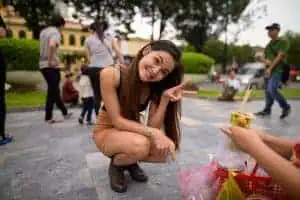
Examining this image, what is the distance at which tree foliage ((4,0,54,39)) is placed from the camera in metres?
17.5

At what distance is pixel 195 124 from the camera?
4965 mm

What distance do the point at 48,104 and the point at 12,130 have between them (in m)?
0.77

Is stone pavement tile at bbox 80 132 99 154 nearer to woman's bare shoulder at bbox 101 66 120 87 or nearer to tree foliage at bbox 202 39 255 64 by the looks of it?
woman's bare shoulder at bbox 101 66 120 87

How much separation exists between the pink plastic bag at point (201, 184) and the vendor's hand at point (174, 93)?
0.59 m

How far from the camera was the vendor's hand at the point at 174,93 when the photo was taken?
81.6 inches

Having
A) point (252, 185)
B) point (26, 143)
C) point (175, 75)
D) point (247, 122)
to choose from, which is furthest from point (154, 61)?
point (26, 143)

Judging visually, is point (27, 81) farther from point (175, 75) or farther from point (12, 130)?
point (175, 75)

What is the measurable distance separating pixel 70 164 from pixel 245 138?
78.9 inches

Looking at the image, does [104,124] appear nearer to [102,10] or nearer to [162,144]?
[162,144]

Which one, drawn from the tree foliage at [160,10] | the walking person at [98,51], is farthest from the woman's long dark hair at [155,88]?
the tree foliage at [160,10]

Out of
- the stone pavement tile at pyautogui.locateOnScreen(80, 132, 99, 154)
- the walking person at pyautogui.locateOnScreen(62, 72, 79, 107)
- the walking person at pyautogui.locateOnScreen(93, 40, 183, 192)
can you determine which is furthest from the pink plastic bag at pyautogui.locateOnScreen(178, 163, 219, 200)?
the walking person at pyautogui.locateOnScreen(62, 72, 79, 107)

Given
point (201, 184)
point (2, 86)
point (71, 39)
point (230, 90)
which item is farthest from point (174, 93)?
point (71, 39)

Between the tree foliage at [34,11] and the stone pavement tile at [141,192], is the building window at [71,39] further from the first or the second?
the stone pavement tile at [141,192]

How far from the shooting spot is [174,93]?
208 cm
